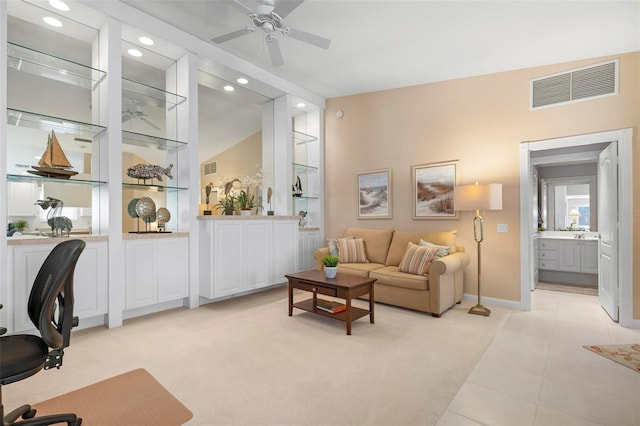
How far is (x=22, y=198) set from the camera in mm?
3238

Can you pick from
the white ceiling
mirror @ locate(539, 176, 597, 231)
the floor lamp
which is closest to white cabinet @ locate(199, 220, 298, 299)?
A: the white ceiling

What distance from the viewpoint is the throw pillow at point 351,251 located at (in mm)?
4793

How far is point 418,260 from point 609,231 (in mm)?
2248

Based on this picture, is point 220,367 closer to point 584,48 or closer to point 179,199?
point 179,199

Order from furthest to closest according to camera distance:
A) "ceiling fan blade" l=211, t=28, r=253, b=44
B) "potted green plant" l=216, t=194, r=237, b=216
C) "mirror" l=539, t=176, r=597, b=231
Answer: "mirror" l=539, t=176, r=597, b=231 → "potted green plant" l=216, t=194, r=237, b=216 → "ceiling fan blade" l=211, t=28, r=253, b=44

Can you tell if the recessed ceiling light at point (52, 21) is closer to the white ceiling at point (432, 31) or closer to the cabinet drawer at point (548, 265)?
the white ceiling at point (432, 31)

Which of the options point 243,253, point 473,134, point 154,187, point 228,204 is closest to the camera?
point 154,187

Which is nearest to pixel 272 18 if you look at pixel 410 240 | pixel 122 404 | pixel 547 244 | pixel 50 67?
pixel 50 67

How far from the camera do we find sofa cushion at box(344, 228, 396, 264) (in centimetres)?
482

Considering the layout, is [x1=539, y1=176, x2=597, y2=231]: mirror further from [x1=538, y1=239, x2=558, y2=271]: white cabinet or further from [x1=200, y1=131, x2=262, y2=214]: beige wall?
[x1=200, y1=131, x2=262, y2=214]: beige wall

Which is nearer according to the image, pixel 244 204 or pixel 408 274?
pixel 408 274

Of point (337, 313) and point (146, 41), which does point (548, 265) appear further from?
point (146, 41)

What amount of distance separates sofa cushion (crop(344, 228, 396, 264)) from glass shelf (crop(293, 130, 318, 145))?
209 cm

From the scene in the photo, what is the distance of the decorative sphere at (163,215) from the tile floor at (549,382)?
356cm
